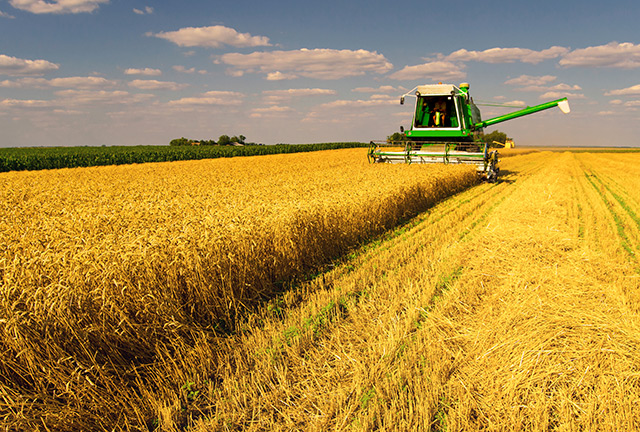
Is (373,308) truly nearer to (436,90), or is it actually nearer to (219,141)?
(436,90)

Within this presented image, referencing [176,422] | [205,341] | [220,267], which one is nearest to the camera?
[176,422]

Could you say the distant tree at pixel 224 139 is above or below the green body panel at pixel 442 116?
above

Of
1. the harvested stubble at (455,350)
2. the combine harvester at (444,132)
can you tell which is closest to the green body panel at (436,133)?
the combine harvester at (444,132)

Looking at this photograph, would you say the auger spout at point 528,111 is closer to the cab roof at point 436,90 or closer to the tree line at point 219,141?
the cab roof at point 436,90

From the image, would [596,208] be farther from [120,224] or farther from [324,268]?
[120,224]

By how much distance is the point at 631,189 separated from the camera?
12.9m

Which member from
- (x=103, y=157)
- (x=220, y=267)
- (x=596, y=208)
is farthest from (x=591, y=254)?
(x=103, y=157)

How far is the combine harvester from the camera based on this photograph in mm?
13070

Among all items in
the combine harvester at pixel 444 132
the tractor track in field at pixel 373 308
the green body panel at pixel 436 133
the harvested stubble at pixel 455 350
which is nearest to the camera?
the harvested stubble at pixel 455 350

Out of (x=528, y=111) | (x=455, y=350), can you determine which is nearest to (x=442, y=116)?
(x=528, y=111)

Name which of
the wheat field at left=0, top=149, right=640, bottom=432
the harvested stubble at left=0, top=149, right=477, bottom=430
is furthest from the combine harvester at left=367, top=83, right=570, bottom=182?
the harvested stubble at left=0, top=149, right=477, bottom=430

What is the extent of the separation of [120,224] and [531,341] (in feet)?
14.9

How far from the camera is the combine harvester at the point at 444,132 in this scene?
13.1 metres

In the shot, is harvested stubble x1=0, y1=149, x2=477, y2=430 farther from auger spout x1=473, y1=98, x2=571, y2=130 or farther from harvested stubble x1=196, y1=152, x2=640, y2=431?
auger spout x1=473, y1=98, x2=571, y2=130
